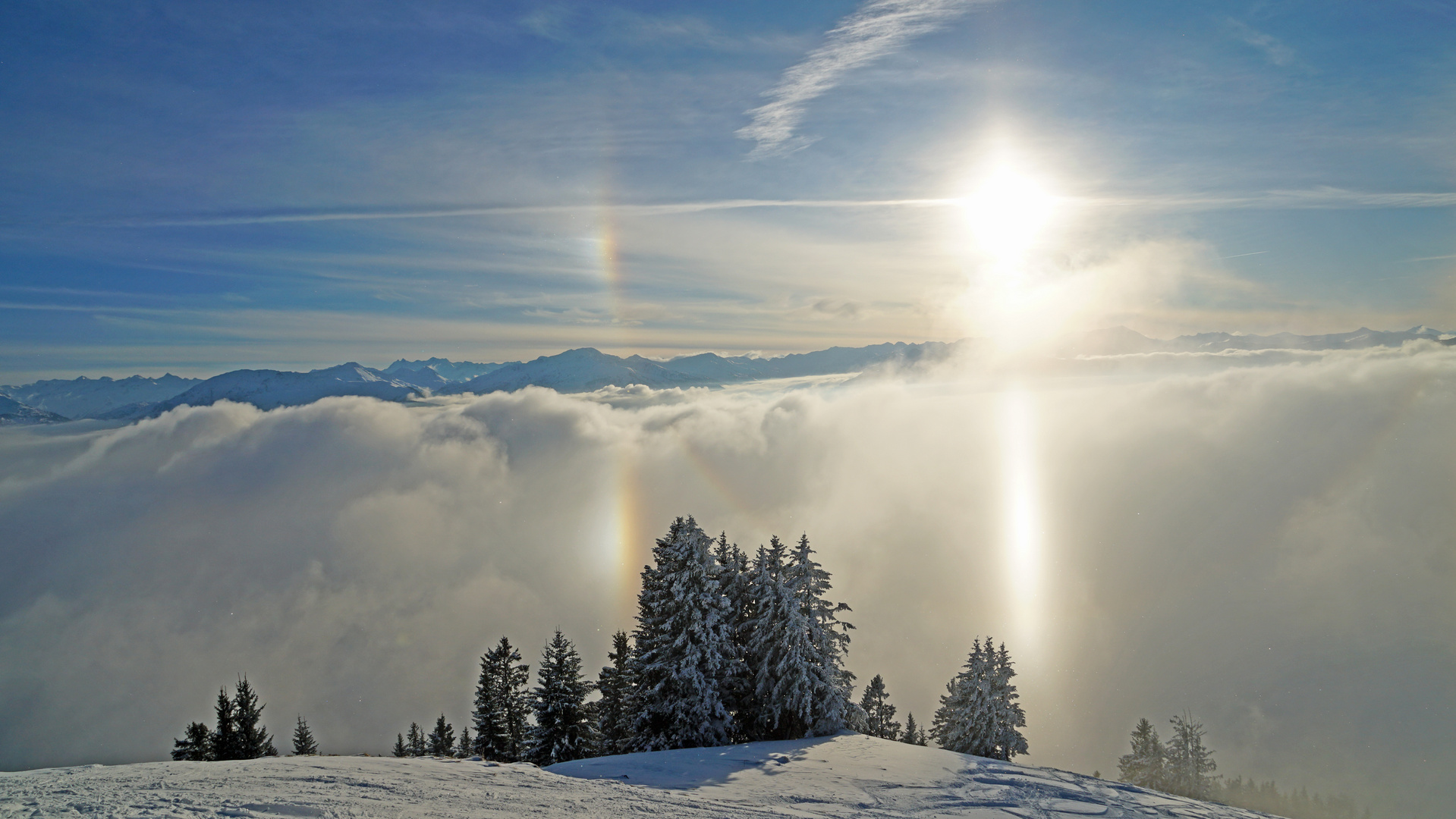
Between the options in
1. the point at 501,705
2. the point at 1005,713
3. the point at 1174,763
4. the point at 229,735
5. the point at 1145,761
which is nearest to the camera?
the point at 1005,713

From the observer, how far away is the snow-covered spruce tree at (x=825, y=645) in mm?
30000

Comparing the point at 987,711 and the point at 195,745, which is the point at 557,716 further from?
the point at 195,745

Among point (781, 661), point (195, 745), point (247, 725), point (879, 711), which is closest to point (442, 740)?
point (247, 725)

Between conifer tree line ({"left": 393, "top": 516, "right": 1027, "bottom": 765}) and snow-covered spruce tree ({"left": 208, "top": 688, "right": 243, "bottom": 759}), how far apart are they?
70.6 ft

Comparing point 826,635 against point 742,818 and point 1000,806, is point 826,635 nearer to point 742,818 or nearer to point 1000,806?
point 1000,806

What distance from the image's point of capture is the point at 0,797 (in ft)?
32.9

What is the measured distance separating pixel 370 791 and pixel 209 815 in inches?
122

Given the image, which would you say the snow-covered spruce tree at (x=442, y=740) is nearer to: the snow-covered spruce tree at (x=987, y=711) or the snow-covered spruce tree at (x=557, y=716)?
the snow-covered spruce tree at (x=557, y=716)

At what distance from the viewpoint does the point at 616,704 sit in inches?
1537

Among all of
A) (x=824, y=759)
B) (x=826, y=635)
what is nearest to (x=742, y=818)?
(x=824, y=759)

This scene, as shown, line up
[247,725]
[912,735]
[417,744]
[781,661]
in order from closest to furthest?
[781,661]
[247,725]
[417,744]
[912,735]

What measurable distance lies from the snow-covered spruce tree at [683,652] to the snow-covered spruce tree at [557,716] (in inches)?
233

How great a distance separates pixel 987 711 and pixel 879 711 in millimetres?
25587

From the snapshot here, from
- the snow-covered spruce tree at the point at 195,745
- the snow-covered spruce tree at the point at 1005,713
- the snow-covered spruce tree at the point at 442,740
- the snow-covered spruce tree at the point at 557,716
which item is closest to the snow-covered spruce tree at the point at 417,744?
the snow-covered spruce tree at the point at 442,740
